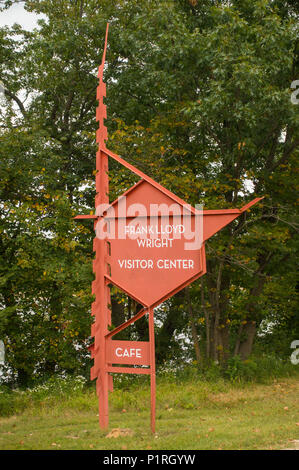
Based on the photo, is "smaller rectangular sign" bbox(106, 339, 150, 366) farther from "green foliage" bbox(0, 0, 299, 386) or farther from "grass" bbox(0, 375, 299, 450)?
"green foliage" bbox(0, 0, 299, 386)

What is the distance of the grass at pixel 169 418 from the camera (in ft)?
21.0

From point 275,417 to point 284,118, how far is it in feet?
19.7

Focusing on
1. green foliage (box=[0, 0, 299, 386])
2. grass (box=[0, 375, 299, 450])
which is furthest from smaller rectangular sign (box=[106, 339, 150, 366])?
green foliage (box=[0, 0, 299, 386])

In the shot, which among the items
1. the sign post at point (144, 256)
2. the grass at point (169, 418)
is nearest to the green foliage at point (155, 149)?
the grass at point (169, 418)

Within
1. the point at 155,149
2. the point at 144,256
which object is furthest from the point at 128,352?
the point at 155,149

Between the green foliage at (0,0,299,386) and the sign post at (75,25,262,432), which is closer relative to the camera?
the sign post at (75,25,262,432)

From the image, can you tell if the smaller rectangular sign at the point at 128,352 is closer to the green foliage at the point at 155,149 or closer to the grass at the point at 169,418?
the grass at the point at 169,418

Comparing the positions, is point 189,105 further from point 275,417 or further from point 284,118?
point 275,417

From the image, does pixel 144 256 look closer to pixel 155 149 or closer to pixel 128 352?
pixel 128 352

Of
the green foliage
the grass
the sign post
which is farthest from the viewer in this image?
the green foliage

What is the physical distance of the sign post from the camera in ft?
22.5

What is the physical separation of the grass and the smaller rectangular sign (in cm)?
92

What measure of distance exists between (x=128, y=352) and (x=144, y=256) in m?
1.29

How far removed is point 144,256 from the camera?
7.11 meters
